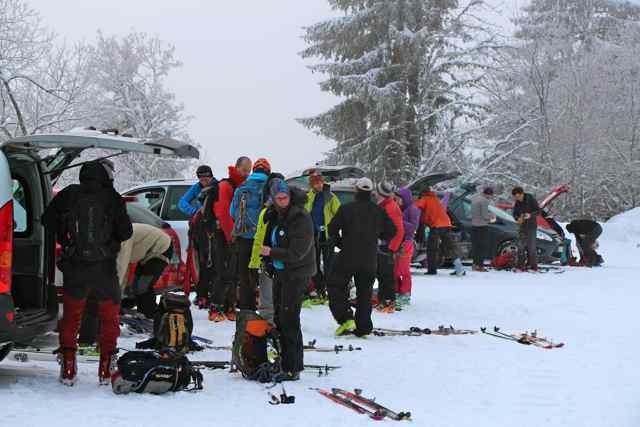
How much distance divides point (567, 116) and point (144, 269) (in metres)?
32.9

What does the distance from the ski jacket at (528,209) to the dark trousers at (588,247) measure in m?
2.57

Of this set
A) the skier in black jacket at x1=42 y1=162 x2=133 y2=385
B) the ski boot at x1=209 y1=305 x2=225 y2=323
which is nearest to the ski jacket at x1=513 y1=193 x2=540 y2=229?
the ski boot at x1=209 y1=305 x2=225 y2=323

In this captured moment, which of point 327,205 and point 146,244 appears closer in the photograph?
point 146,244

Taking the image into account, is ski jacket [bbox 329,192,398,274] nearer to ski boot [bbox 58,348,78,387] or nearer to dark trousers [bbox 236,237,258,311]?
dark trousers [bbox 236,237,258,311]

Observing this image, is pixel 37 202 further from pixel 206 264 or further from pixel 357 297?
pixel 357 297

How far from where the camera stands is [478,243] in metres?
16.3

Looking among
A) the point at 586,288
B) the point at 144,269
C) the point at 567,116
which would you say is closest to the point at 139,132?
the point at 567,116

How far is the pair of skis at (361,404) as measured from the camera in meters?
5.61

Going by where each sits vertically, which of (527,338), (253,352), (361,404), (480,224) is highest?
(480,224)

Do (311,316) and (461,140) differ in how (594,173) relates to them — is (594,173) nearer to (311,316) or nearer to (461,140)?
(461,140)

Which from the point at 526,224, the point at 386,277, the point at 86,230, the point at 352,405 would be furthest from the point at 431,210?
the point at 86,230

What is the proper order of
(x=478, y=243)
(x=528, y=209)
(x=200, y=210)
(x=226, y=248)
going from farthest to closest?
(x=478, y=243)
(x=528, y=209)
(x=200, y=210)
(x=226, y=248)

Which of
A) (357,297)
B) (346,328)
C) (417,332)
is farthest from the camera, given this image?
(417,332)

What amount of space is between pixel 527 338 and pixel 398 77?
24.4 meters
